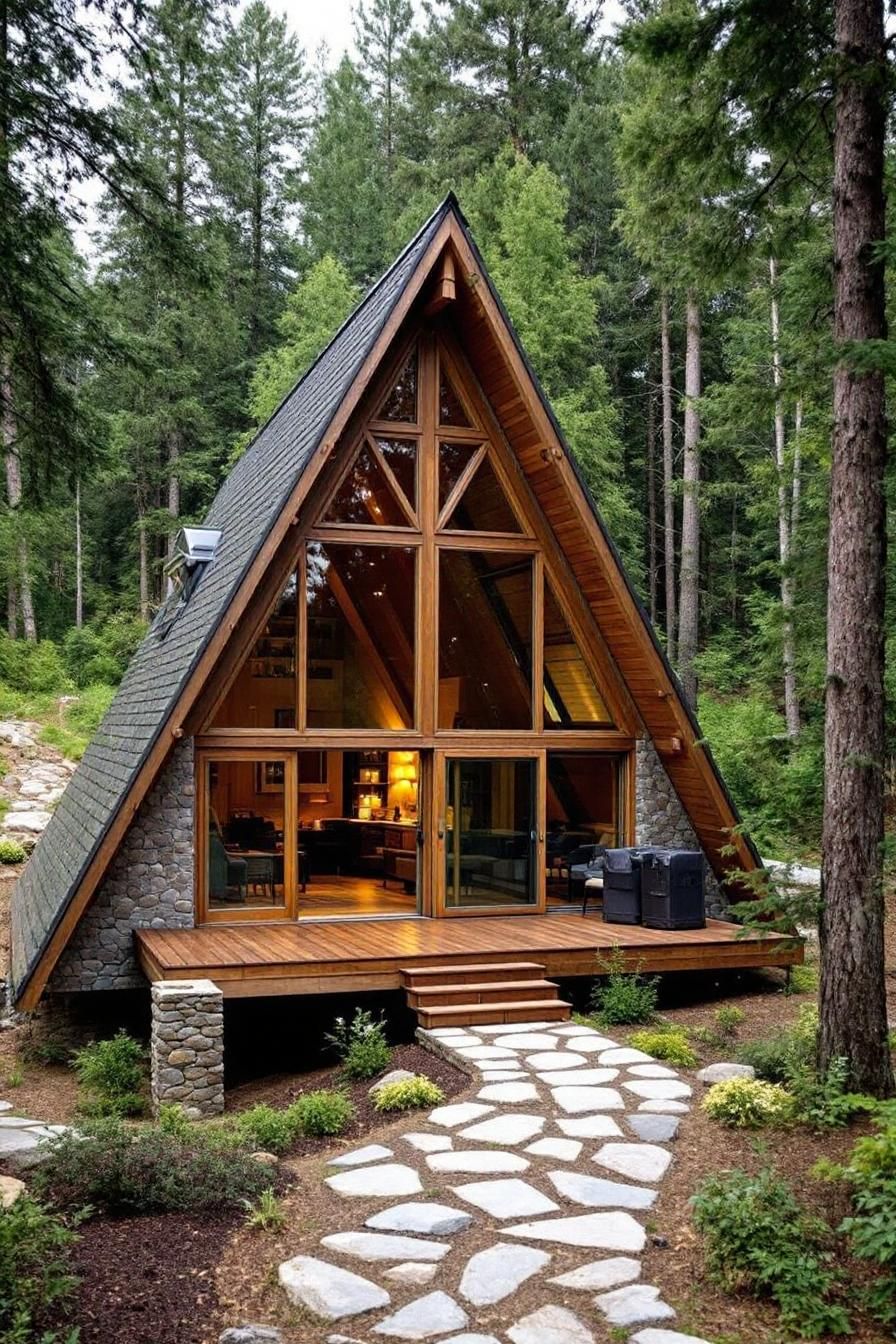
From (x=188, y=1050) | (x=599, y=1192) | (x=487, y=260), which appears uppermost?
(x=487, y=260)

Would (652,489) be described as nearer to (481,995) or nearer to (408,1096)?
(481,995)

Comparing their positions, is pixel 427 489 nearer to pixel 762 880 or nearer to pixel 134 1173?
pixel 762 880

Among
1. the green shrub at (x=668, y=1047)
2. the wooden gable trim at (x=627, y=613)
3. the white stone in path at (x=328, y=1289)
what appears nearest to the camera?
the white stone in path at (x=328, y=1289)

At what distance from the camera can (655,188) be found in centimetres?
866

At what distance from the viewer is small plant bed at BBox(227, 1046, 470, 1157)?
6082 millimetres

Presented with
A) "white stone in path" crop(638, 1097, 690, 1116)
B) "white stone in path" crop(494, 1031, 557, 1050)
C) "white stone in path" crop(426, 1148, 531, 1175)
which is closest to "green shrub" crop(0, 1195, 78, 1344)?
"white stone in path" crop(426, 1148, 531, 1175)

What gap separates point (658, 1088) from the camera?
6.46 m

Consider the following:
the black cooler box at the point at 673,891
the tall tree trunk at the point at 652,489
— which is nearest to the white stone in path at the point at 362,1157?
the black cooler box at the point at 673,891

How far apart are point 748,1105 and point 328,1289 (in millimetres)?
2581

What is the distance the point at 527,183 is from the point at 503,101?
4.85 m

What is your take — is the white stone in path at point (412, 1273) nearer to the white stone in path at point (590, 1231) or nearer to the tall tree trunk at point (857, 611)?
the white stone in path at point (590, 1231)

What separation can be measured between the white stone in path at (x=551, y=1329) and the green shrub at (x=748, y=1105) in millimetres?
2136

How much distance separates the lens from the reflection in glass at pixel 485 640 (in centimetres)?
1077

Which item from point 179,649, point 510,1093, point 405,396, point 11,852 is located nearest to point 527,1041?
point 510,1093
